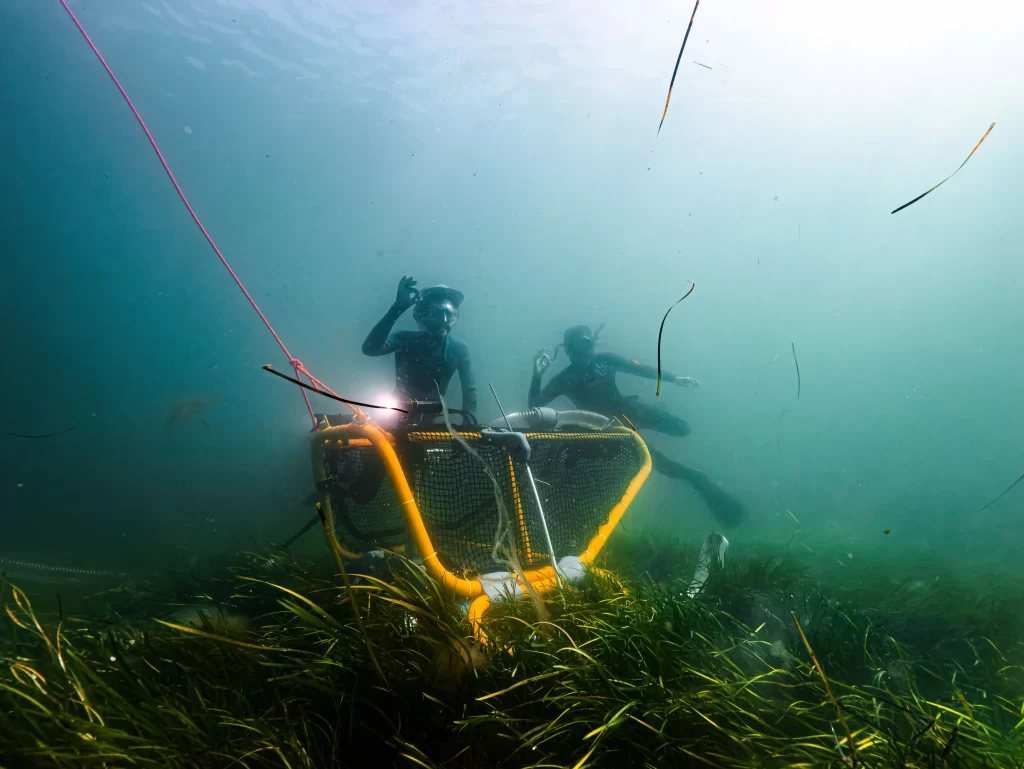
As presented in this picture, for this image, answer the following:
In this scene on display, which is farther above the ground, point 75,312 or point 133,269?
point 133,269

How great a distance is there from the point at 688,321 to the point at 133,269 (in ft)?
232

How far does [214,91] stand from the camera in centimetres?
2098

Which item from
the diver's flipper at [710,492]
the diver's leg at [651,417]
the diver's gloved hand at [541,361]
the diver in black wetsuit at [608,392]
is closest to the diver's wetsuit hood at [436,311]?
the diver's gloved hand at [541,361]

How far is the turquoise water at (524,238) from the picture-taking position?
14.5 metres

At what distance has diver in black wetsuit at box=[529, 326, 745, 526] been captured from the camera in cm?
734

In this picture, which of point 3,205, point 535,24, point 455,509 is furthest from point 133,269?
point 455,509

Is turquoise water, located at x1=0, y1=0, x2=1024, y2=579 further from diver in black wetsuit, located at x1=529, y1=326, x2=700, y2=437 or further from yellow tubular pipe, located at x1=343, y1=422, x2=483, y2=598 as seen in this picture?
yellow tubular pipe, located at x1=343, y1=422, x2=483, y2=598

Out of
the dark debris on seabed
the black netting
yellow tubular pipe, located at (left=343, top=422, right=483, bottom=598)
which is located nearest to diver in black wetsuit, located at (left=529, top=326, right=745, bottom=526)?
the black netting

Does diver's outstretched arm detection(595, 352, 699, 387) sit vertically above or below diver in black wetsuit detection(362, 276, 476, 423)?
below

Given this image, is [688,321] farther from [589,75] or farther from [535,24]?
[535,24]

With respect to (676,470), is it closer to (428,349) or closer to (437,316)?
(428,349)

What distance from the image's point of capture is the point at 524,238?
45.5 m

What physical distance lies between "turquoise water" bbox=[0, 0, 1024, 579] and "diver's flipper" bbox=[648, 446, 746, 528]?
42.7 inches

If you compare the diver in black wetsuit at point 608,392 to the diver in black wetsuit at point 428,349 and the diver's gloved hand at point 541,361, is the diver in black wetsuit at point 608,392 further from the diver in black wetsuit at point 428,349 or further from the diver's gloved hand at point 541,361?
the diver in black wetsuit at point 428,349
